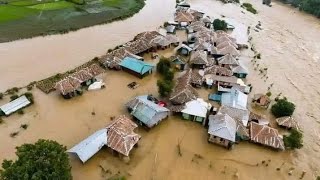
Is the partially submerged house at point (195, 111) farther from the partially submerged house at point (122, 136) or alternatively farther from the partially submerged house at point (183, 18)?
the partially submerged house at point (183, 18)

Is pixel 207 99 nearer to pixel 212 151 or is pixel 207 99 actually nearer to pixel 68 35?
pixel 212 151

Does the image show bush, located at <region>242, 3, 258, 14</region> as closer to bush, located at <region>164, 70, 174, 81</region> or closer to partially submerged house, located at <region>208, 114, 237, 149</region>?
bush, located at <region>164, 70, 174, 81</region>

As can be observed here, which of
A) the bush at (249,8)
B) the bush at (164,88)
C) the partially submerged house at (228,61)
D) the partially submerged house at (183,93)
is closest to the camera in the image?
the partially submerged house at (183,93)

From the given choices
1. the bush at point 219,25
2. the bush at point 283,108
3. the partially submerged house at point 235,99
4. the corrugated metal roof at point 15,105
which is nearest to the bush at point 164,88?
the partially submerged house at point 235,99

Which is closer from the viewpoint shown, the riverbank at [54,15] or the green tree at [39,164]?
the green tree at [39,164]

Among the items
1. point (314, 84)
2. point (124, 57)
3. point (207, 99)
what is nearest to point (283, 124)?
point (207, 99)

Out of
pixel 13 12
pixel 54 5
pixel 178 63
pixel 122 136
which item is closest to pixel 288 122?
pixel 178 63
